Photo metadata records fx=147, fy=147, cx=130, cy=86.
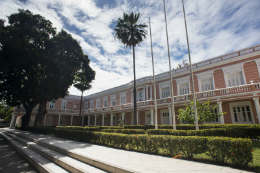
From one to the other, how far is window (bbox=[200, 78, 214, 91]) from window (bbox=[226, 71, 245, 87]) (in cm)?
165

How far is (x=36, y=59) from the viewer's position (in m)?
17.0

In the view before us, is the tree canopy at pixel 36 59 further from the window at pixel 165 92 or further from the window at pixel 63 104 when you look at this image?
the window at pixel 63 104

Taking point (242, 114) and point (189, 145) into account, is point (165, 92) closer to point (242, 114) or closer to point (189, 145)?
point (242, 114)

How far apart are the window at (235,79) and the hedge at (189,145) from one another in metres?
11.2

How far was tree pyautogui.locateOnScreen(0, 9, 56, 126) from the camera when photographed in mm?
14688

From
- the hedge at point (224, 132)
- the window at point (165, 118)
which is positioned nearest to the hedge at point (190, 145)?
the hedge at point (224, 132)

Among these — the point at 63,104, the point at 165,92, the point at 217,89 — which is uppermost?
the point at 165,92

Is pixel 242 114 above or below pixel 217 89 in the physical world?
below

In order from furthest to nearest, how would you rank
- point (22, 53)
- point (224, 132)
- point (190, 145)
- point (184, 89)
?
1. point (184, 89)
2. point (22, 53)
3. point (224, 132)
4. point (190, 145)

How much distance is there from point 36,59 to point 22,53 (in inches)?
65.5

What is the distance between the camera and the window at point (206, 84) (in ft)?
52.6

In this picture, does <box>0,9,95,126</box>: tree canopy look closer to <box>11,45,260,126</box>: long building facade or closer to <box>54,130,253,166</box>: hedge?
<box>11,45,260,126</box>: long building facade

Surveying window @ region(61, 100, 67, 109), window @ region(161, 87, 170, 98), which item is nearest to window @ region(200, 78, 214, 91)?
window @ region(161, 87, 170, 98)

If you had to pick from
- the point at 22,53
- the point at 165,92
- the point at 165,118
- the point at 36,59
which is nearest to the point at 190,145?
the point at 165,118
